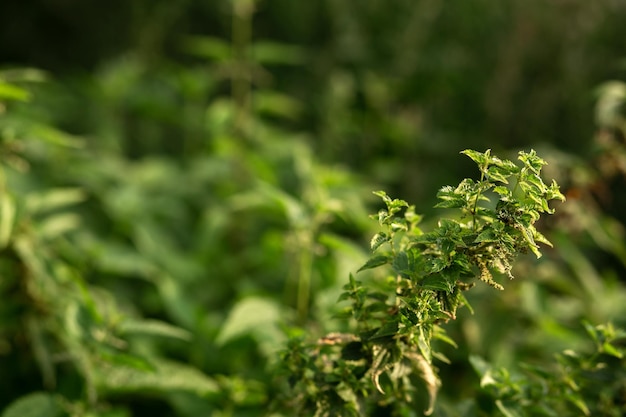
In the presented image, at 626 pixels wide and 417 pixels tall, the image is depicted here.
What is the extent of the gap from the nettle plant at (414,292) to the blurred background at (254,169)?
184mm

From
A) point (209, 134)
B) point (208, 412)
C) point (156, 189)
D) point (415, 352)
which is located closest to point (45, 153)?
point (156, 189)

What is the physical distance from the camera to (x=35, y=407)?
1.25 metres

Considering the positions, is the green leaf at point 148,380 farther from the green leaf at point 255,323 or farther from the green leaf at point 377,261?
the green leaf at point 377,261

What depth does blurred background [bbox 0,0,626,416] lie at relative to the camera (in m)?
1.51

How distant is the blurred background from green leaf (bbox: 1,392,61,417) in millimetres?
66

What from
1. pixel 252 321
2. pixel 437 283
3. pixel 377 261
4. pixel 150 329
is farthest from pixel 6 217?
pixel 437 283

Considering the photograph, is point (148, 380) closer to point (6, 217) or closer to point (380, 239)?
point (6, 217)

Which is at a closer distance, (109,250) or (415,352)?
(415,352)

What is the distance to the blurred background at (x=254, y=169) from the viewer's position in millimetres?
1509

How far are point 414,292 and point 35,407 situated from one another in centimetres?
81

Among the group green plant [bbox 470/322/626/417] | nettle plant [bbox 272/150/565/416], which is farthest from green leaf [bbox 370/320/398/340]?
green plant [bbox 470/322/626/417]

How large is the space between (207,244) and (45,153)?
71 cm

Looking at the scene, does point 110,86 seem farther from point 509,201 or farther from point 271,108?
point 509,201

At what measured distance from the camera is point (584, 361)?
1104mm
